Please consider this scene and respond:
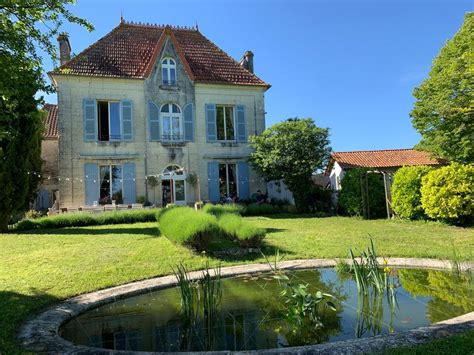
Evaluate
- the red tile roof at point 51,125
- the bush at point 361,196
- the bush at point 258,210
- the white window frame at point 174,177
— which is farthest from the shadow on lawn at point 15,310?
the red tile roof at point 51,125

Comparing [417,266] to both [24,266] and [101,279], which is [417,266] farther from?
[24,266]

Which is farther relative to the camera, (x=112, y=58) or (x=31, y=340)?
→ (x=112, y=58)

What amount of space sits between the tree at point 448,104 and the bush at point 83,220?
13.1 m

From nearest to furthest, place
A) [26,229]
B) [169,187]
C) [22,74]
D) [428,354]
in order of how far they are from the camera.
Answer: [428,354]
[22,74]
[26,229]
[169,187]

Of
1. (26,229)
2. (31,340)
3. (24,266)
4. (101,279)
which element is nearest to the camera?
(31,340)

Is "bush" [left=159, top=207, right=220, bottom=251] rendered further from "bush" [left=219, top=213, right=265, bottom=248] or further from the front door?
the front door

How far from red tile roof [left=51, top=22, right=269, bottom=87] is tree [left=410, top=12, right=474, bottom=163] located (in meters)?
8.07

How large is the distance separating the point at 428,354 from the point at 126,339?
274 centimetres

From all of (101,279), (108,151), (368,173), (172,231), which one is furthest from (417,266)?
(108,151)

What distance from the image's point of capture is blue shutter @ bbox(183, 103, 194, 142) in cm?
1923

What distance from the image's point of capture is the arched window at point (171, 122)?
19.1m

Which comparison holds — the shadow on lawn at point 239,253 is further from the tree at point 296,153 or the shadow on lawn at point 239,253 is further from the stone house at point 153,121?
the stone house at point 153,121

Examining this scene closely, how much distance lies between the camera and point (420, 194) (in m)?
13.0

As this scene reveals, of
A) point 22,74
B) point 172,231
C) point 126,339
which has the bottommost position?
point 126,339
